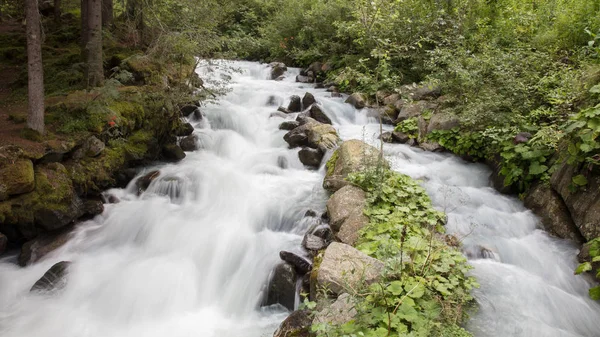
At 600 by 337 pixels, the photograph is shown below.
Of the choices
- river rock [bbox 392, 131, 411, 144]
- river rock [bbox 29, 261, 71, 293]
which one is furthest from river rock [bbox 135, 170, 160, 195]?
river rock [bbox 392, 131, 411, 144]

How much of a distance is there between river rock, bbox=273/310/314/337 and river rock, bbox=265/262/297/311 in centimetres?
96

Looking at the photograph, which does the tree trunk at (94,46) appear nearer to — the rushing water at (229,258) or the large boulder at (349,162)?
the rushing water at (229,258)

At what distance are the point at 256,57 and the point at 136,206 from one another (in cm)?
1510

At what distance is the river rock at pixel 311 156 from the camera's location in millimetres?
9039

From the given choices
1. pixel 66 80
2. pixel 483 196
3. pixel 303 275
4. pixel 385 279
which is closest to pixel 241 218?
pixel 303 275

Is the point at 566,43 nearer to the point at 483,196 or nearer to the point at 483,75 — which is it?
the point at 483,75

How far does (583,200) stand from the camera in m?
5.62

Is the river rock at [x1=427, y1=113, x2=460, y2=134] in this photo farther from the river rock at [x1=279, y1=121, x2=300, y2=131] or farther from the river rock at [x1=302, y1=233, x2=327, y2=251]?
the river rock at [x1=302, y1=233, x2=327, y2=251]

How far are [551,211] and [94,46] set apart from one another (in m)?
10.4

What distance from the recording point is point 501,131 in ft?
25.0

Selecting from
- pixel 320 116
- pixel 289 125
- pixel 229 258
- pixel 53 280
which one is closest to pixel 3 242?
pixel 53 280

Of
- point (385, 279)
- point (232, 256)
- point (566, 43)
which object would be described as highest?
point (566, 43)

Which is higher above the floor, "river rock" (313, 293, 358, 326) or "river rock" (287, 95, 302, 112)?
"river rock" (287, 95, 302, 112)

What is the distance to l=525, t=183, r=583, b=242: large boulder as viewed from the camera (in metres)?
5.91
